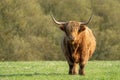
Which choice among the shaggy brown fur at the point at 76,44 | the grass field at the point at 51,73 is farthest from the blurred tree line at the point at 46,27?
the shaggy brown fur at the point at 76,44

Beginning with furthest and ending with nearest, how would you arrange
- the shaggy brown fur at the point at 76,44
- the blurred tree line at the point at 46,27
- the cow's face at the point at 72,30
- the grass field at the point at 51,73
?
the blurred tree line at the point at 46,27, the shaggy brown fur at the point at 76,44, the cow's face at the point at 72,30, the grass field at the point at 51,73

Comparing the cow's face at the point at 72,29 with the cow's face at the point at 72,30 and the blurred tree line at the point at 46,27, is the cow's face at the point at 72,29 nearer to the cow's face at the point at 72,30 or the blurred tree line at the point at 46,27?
the cow's face at the point at 72,30

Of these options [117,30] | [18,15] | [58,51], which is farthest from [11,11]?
[117,30]

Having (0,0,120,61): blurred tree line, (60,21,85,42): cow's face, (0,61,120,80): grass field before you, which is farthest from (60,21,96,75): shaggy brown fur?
(0,0,120,61): blurred tree line

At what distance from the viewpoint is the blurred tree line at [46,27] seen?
55.4m

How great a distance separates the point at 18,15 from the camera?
184 ft

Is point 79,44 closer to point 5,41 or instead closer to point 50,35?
point 5,41

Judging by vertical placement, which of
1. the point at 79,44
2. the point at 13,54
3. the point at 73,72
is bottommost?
the point at 13,54

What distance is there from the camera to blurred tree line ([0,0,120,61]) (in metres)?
55.4

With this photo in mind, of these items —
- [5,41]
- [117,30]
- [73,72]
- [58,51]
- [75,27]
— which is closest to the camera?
[75,27]

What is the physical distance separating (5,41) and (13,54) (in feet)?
5.92

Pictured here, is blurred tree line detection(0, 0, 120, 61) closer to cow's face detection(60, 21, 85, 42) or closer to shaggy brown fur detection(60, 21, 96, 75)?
shaggy brown fur detection(60, 21, 96, 75)

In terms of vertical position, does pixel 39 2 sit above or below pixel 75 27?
below

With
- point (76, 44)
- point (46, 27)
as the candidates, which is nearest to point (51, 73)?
point (76, 44)
